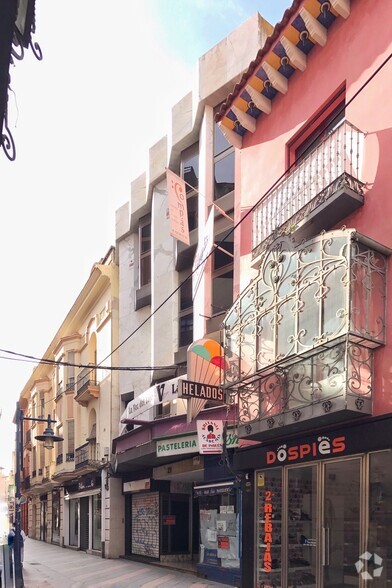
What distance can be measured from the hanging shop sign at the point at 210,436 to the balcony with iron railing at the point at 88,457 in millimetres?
11146

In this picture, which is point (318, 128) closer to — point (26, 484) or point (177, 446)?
point (177, 446)

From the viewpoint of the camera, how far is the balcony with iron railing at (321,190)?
8.42 meters

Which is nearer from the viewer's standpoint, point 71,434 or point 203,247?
point 203,247

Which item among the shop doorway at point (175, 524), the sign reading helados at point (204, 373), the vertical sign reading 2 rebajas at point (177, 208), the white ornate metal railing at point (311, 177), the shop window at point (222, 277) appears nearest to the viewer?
the white ornate metal railing at point (311, 177)

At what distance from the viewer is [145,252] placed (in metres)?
21.5

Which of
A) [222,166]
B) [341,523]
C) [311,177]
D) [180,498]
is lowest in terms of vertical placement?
[180,498]

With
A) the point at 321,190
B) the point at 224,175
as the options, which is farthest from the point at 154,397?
the point at 321,190

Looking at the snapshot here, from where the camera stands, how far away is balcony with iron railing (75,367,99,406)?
24.2m

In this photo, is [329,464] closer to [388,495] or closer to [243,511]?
[388,495]

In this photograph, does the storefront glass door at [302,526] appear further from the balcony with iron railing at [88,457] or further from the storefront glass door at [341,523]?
the balcony with iron railing at [88,457]

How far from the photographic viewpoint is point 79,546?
25.4 m

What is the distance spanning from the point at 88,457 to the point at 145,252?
9076 millimetres

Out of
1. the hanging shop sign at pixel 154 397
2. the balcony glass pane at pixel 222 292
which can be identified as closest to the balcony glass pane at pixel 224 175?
the balcony glass pane at pixel 222 292

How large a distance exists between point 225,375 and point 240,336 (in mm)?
827
